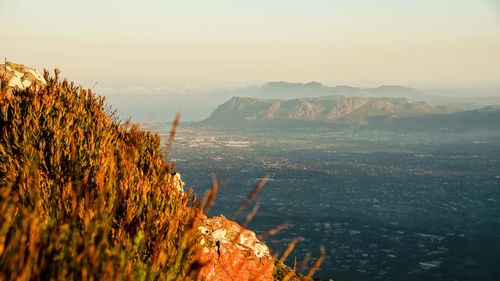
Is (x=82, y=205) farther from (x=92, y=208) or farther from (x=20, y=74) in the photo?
(x=20, y=74)

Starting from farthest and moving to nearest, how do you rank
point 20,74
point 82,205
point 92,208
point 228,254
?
point 20,74, point 228,254, point 92,208, point 82,205

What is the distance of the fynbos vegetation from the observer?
Result: 13.1 ft

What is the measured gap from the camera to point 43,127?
34.7 ft

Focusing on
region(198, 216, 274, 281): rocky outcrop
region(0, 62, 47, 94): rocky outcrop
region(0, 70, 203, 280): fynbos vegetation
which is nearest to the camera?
region(0, 70, 203, 280): fynbos vegetation

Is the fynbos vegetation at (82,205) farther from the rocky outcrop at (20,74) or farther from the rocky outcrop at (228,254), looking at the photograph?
the rocky outcrop at (20,74)

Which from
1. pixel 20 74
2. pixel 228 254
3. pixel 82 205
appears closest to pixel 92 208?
pixel 82 205

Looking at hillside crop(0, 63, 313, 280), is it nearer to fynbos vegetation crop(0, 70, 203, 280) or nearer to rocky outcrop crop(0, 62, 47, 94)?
fynbos vegetation crop(0, 70, 203, 280)

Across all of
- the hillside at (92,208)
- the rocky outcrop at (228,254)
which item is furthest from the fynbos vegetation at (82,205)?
the rocky outcrop at (228,254)

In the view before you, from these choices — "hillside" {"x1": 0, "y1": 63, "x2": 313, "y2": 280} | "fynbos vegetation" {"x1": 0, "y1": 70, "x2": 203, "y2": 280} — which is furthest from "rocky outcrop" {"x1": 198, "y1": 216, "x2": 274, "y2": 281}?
"fynbos vegetation" {"x1": 0, "y1": 70, "x2": 203, "y2": 280}

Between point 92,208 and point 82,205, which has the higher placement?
point 82,205

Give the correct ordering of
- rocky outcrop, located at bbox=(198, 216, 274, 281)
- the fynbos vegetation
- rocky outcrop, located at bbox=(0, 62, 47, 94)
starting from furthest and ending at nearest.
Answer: rocky outcrop, located at bbox=(0, 62, 47, 94)
rocky outcrop, located at bbox=(198, 216, 274, 281)
the fynbos vegetation

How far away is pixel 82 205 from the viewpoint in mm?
5105

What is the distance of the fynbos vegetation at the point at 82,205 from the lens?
401 cm

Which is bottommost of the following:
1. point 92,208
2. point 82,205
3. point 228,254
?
point 228,254
